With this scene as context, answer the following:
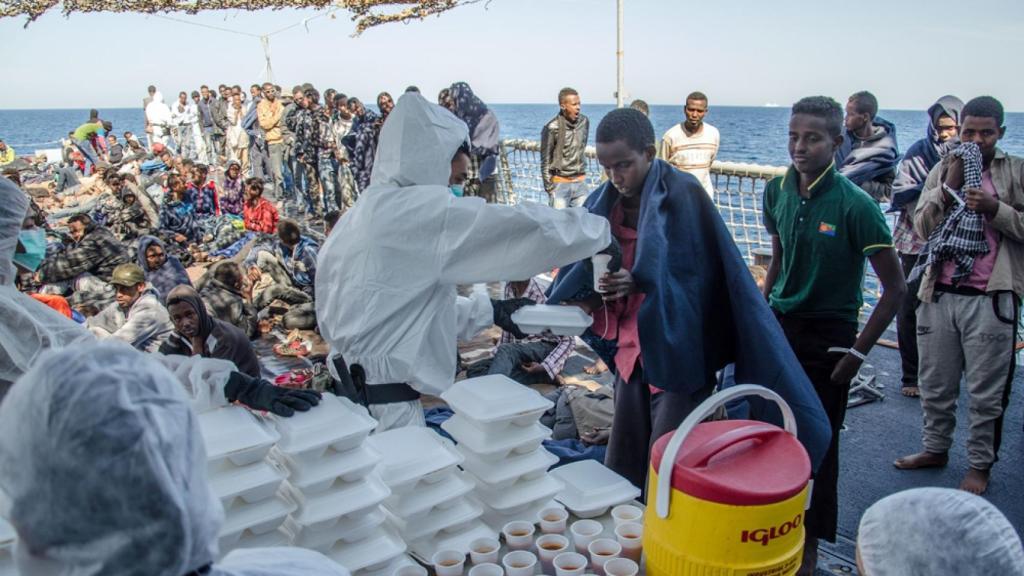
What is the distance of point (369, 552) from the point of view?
1729 millimetres

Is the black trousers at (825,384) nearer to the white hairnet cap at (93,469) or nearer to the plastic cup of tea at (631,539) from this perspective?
the plastic cup of tea at (631,539)

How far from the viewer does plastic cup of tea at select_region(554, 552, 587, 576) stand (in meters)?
1.59

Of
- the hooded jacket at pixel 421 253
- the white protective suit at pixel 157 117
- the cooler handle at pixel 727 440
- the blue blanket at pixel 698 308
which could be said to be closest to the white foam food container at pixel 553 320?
the hooded jacket at pixel 421 253

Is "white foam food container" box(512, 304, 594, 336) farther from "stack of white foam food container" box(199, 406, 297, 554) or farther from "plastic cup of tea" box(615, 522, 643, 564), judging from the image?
"stack of white foam food container" box(199, 406, 297, 554)

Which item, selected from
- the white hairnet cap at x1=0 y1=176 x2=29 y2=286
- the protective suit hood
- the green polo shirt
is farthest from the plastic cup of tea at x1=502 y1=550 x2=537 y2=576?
the white hairnet cap at x1=0 y1=176 x2=29 y2=286

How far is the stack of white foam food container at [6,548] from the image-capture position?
137cm

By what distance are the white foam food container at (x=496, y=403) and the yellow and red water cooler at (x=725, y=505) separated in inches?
18.5

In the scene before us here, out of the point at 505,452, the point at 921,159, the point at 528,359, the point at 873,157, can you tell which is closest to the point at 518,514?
the point at 505,452

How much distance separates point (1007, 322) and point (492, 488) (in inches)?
107

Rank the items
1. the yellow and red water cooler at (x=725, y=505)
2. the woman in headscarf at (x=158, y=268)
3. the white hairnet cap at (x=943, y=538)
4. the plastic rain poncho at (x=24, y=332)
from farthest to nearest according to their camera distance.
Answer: the woman in headscarf at (x=158, y=268) < the plastic rain poncho at (x=24, y=332) < the yellow and red water cooler at (x=725, y=505) < the white hairnet cap at (x=943, y=538)

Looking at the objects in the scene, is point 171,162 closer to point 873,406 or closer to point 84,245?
point 84,245

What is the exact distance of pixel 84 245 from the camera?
6949 mm

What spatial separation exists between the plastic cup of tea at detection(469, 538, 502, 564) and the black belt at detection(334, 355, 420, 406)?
882mm

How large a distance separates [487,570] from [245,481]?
59 centimetres
